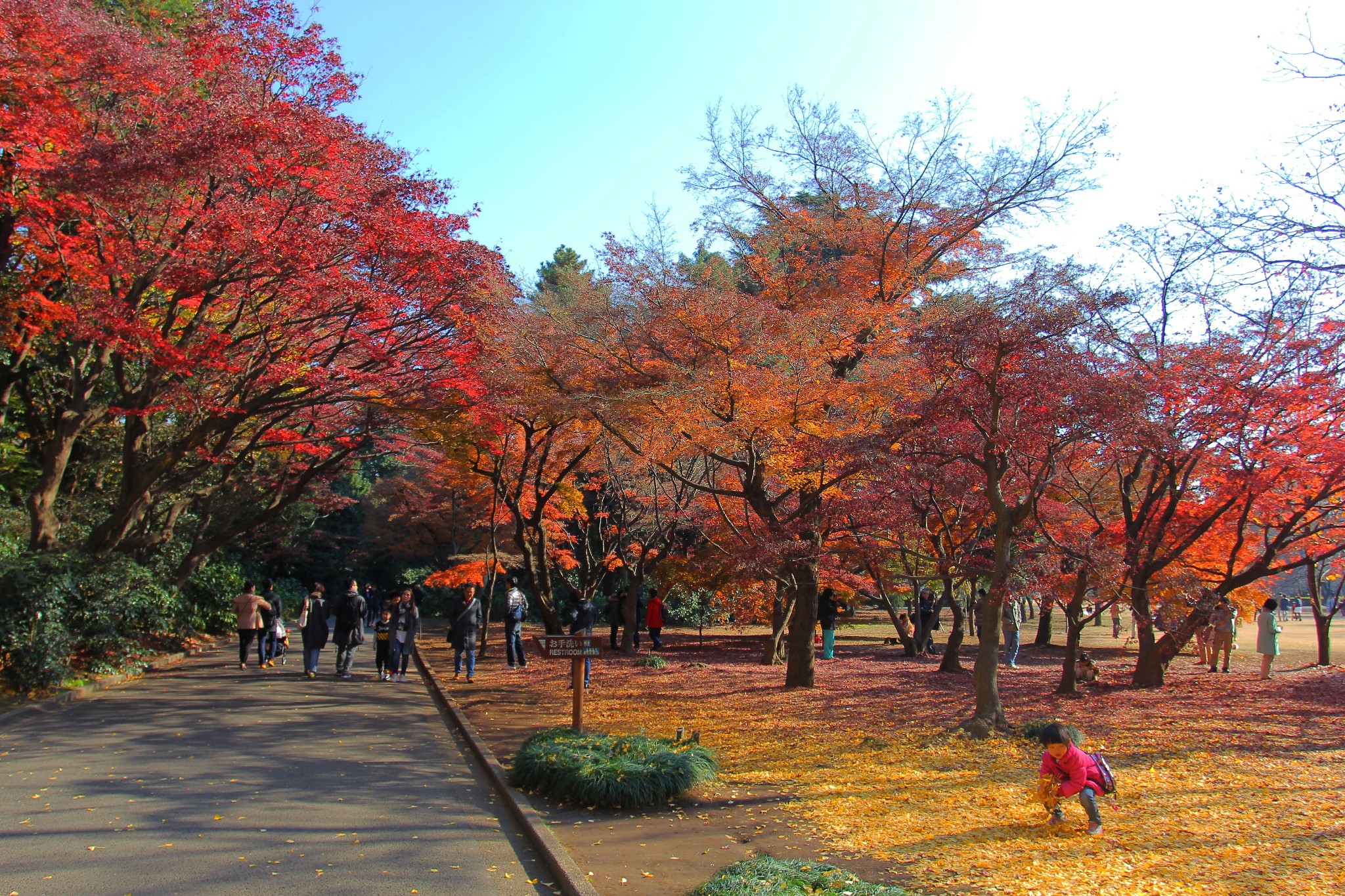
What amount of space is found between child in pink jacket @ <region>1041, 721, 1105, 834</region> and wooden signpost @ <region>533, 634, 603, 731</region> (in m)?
4.02

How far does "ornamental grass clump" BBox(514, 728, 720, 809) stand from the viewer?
663cm

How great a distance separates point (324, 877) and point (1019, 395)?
761 centimetres

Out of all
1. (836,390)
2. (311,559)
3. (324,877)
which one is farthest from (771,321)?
(311,559)

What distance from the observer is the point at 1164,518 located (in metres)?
12.3

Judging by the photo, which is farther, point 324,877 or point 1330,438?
point 1330,438

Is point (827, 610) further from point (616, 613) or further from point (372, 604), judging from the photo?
point (372, 604)

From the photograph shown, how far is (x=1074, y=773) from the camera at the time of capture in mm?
5730

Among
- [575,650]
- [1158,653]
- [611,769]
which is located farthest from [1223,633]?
[611,769]

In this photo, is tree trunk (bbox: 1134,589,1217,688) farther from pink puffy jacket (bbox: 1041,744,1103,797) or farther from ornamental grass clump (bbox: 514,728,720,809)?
ornamental grass clump (bbox: 514,728,720,809)

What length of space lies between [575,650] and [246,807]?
2958 millimetres

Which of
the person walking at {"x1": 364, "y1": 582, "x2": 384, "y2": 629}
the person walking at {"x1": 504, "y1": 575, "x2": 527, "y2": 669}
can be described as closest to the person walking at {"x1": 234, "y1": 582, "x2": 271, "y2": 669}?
the person walking at {"x1": 504, "y1": 575, "x2": 527, "y2": 669}

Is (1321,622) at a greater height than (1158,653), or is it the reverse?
(1321,622)

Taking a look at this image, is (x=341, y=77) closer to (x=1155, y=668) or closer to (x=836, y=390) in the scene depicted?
(x=836, y=390)

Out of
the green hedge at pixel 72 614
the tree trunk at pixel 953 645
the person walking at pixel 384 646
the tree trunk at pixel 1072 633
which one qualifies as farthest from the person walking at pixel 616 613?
the tree trunk at pixel 1072 633
